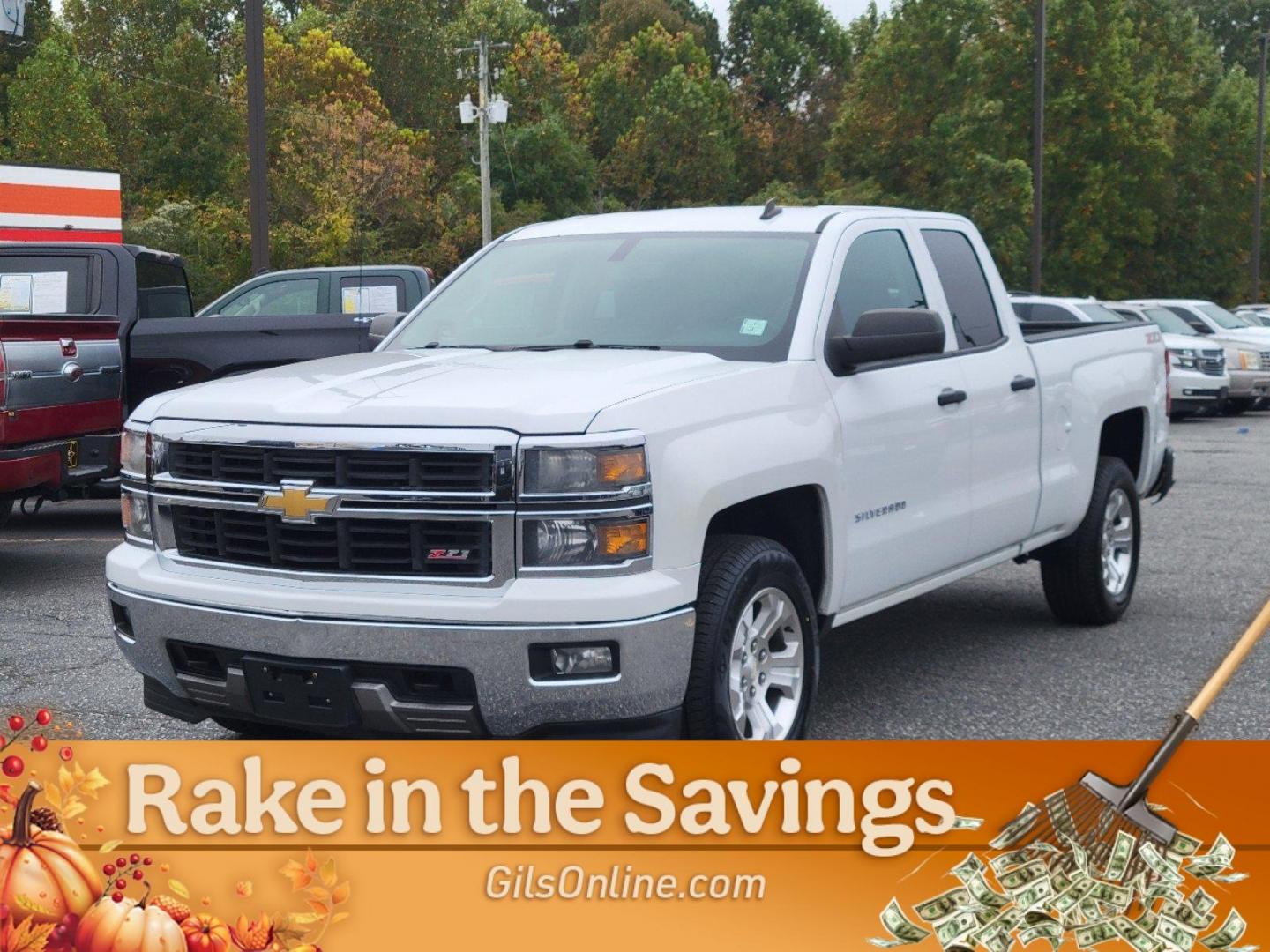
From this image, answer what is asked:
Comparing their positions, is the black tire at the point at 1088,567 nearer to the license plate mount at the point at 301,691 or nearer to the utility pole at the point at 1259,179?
the license plate mount at the point at 301,691

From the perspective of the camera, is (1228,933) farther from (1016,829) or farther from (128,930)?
(128,930)

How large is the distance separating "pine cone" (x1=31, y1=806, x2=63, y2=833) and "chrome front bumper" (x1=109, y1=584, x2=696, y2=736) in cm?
75

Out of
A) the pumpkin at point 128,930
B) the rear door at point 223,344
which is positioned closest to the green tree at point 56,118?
the rear door at point 223,344

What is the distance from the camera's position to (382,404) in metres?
4.45

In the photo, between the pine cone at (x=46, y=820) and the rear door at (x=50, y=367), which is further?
the rear door at (x=50, y=367)

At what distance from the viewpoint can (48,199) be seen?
2177 centimetres

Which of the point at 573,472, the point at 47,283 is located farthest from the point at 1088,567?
the point at 47,283

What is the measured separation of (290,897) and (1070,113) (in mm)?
44546

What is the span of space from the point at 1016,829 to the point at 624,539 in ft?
4.02

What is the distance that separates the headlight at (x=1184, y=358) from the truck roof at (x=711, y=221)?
17239mm

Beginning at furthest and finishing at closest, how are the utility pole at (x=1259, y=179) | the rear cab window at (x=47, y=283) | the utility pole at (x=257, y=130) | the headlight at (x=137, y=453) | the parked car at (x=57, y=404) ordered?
1. the utility pole at (x=1259, y=179)
2. the utility pole at (x=257, y=130)
3. the rear cab window at (x=47, y=283)
4. the parked car at (x=57, y=404)
5. the headlight at (x=137, y=453)

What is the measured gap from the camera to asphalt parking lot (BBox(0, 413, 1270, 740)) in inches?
230

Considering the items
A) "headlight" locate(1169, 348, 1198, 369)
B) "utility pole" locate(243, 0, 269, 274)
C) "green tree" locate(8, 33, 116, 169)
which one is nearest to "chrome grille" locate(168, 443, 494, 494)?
"utility pole" locate(243, 0, 269, 274)

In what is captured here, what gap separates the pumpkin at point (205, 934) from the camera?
11.5 feet
